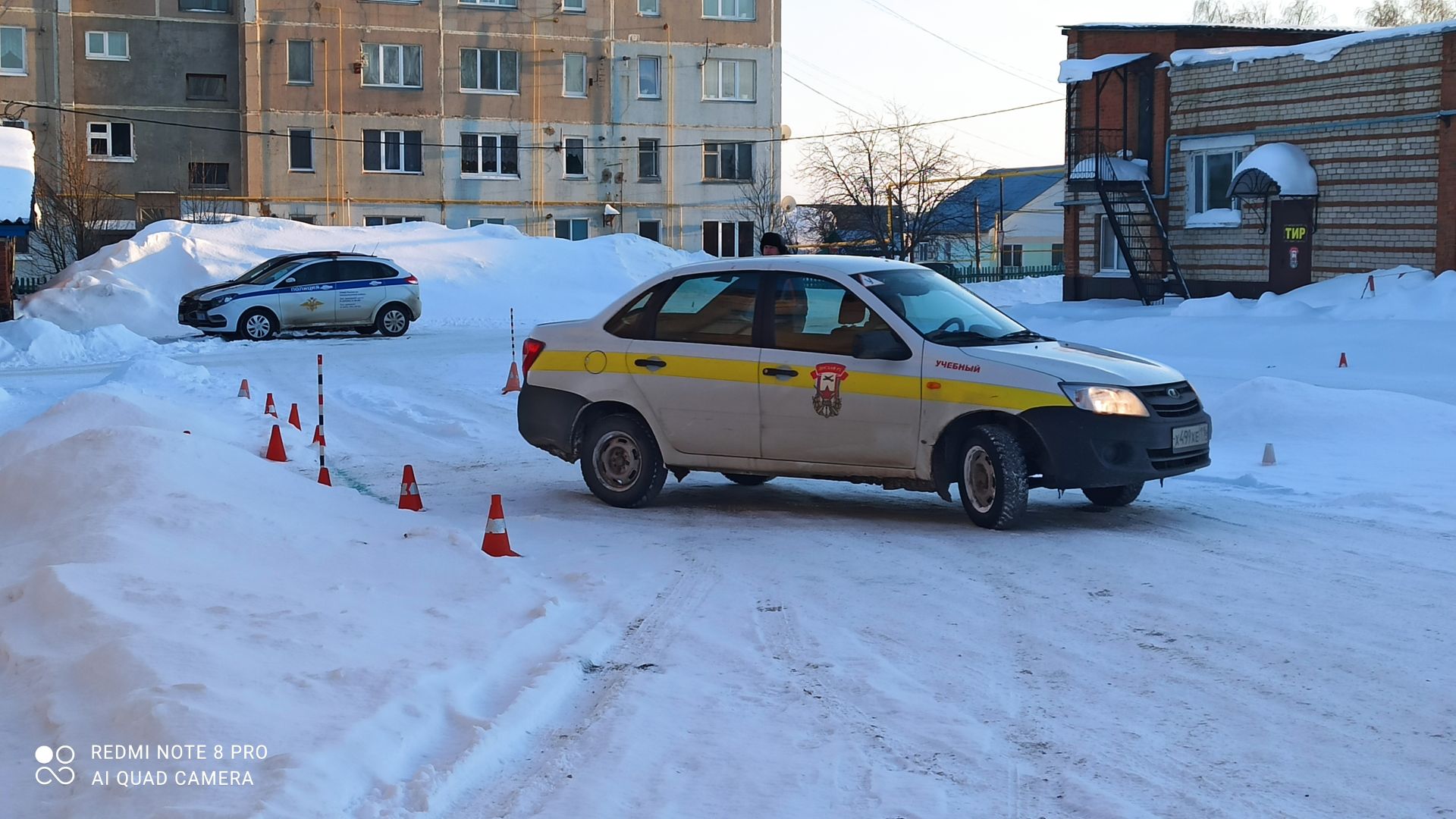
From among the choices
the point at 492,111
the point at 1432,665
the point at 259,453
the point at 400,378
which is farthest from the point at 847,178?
the point at 1432,665

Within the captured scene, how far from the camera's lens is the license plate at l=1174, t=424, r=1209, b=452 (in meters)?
9.81

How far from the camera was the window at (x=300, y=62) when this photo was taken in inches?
2105

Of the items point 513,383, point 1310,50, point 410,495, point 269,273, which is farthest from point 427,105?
point 410,495

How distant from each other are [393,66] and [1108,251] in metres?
27.5

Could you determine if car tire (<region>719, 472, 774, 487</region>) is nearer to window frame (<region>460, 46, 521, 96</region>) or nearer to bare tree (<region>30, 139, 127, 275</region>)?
bare tree (<region>30, 139, 127, 275</region>)

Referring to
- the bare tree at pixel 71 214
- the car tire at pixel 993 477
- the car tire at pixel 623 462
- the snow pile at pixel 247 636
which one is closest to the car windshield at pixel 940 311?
the car tire at pixel 993 477

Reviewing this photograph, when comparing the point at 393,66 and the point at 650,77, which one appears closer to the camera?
the point at 393,66

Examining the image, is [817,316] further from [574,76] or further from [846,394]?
[574,76]

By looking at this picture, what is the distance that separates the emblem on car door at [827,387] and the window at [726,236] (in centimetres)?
4940

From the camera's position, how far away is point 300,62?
53625 millimetres

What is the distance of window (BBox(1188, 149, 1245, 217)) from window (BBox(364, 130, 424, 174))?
28875 millimetres

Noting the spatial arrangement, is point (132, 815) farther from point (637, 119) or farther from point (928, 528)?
point (637, 119)

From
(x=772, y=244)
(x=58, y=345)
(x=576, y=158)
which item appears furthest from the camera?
(x=576, y=158)

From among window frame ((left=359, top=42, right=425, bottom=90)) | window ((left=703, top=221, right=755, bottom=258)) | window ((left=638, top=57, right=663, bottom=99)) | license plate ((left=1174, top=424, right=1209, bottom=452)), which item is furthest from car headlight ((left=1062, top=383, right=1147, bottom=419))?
window ((left=703, top=221, right=755, bottom=258))
